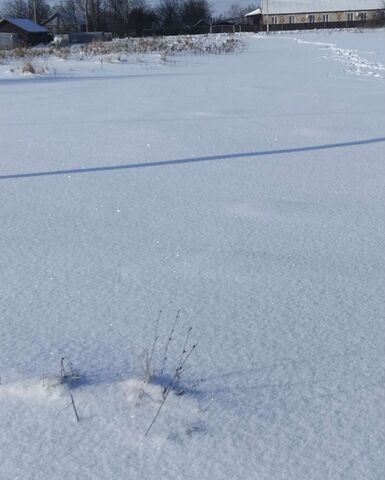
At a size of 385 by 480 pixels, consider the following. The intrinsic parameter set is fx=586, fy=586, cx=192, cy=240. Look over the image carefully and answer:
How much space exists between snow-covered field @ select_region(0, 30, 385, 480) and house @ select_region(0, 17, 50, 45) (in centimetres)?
3704

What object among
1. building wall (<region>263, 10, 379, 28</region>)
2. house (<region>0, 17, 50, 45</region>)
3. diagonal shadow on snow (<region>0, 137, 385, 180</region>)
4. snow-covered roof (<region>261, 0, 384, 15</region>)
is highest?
snow-covered roof (<region>261, 0, 384, 15</region>)

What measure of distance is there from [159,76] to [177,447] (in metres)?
12.2

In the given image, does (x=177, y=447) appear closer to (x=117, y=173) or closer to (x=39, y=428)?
(x=39, y=428)

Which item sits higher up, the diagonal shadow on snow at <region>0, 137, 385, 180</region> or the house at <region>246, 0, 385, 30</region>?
the house at <region>246, 0, 385, 30</region>

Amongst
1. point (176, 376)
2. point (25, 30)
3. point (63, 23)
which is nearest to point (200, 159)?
point (176, 376)

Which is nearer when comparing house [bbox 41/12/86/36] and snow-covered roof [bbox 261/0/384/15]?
house [bbox 41/12/86/36]

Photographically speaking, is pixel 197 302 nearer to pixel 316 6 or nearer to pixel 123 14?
pixel 123 14

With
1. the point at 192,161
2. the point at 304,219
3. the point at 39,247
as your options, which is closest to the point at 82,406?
the point at 39,247

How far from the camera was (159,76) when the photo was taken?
13.2 metres

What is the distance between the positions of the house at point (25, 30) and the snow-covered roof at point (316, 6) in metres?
31.5

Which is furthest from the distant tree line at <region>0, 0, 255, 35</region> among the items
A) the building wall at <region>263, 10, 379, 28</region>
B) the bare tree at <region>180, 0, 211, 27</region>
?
the building wall at <region>263, 10, 379, 28</region>

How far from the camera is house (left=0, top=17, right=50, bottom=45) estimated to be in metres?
39.7

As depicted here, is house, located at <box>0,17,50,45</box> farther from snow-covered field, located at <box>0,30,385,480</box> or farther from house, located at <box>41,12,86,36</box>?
snow-covered field, located at <box>0,30,385,480</box>

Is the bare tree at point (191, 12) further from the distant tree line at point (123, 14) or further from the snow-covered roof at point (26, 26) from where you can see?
the snow-covered roof at point (26, 26)
